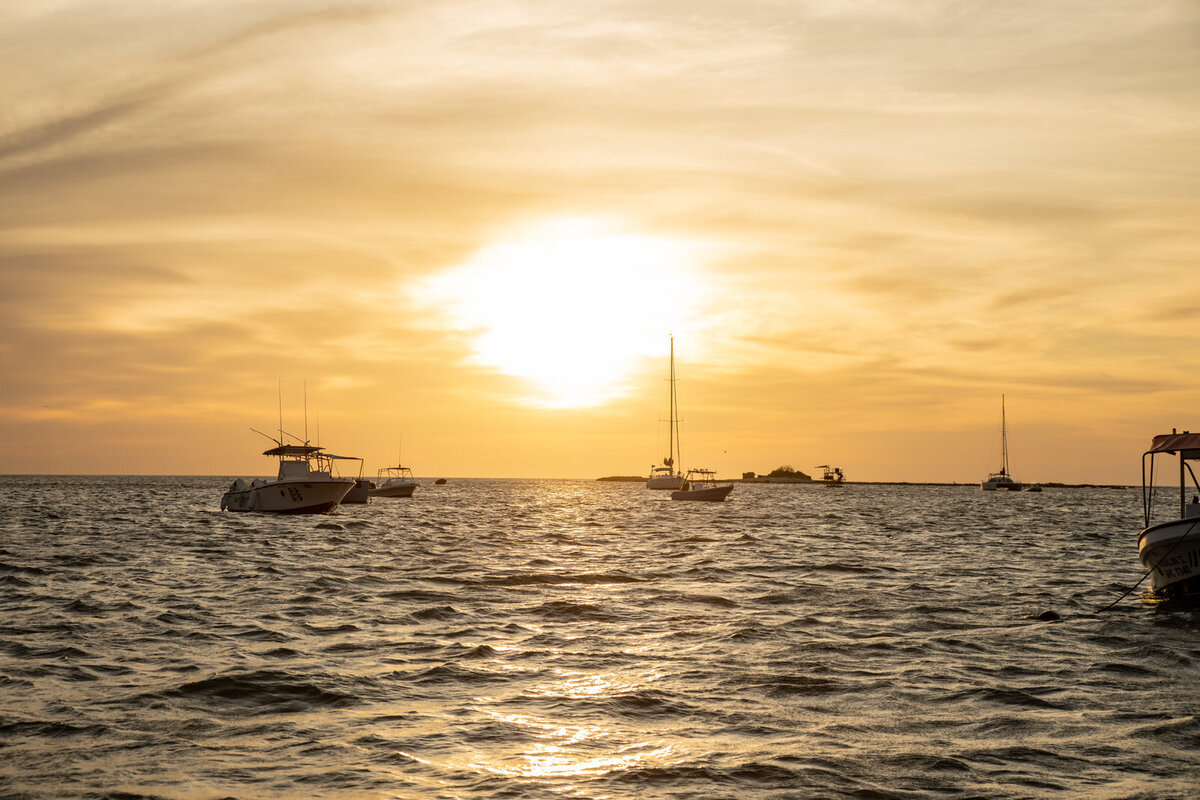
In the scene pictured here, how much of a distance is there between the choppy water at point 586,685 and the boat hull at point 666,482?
135m

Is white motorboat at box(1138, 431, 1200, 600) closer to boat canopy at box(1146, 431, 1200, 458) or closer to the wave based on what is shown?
boat canopy at box(1146, 431, 1200, 458)

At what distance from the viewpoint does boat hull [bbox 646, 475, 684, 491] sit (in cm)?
16900

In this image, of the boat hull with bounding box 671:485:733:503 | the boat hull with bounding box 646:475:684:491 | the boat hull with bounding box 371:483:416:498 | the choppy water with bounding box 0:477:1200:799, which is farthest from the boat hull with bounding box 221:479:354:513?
the boat hull with bounding box 646:475:684:491

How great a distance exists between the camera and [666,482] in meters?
177

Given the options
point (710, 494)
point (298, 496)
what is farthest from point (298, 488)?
point (710, 494)

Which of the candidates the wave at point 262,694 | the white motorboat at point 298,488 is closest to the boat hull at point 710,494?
the white motorboat at point 298,488

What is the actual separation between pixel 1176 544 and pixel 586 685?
1784 centimetres

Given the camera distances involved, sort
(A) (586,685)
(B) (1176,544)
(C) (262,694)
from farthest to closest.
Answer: (B) (1176,544), (A) (586,685), (C) (262,694)

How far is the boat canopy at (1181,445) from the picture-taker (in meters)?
25.9

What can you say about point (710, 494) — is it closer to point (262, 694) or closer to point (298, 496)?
point (298, 496)

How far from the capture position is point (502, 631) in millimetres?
21109

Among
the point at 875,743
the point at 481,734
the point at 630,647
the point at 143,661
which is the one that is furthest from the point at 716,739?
the point at 143,661

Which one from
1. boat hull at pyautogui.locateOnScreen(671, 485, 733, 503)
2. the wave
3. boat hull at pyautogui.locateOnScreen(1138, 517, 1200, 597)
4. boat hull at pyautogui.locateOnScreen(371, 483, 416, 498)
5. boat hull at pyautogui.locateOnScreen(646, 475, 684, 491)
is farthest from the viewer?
boat hull at pyautogui.locateOnScreen(646, 475, 684, 491)

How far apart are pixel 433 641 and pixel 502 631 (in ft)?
6.48
